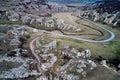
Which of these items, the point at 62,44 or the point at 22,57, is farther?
the point at 62,44

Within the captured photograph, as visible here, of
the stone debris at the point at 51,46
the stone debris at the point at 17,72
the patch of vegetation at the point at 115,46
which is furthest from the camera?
the patch of vegetation at the point at 115,46

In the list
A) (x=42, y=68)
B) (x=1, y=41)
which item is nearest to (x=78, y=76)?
(x=42, y=68)

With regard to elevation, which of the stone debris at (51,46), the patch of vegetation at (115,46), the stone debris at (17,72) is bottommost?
the stone debris at (17,72)

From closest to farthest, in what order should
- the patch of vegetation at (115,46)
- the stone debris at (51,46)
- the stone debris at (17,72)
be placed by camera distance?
the stone debris at (17,72) < the stone debris at (51,46) < the patch of vegetation at (115,46)

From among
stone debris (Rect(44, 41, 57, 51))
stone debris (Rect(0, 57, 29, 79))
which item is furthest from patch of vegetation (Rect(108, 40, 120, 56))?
stone debris (Rect(0, 57, 29, 79))

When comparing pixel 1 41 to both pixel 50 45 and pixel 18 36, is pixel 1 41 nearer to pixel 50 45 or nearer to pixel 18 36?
pixel 18 36

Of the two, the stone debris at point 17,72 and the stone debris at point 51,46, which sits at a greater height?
the stone debris at point 51,46

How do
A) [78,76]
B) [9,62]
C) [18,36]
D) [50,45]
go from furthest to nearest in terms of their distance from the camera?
1. [18,36]
2. [50,45]
3. [9,62]
4. [78,76]

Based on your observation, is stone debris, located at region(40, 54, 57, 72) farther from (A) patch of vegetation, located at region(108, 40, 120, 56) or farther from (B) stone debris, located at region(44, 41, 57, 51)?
(A) patch of vegetation, located at region(108, 40, 120, 56)

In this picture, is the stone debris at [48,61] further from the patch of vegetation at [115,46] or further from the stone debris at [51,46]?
the patch of vegetation at [115,46]

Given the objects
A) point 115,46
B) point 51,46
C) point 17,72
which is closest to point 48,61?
point 51,46

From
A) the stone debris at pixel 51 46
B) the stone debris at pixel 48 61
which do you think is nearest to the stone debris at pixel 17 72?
the stone debris at pixel 48 61
